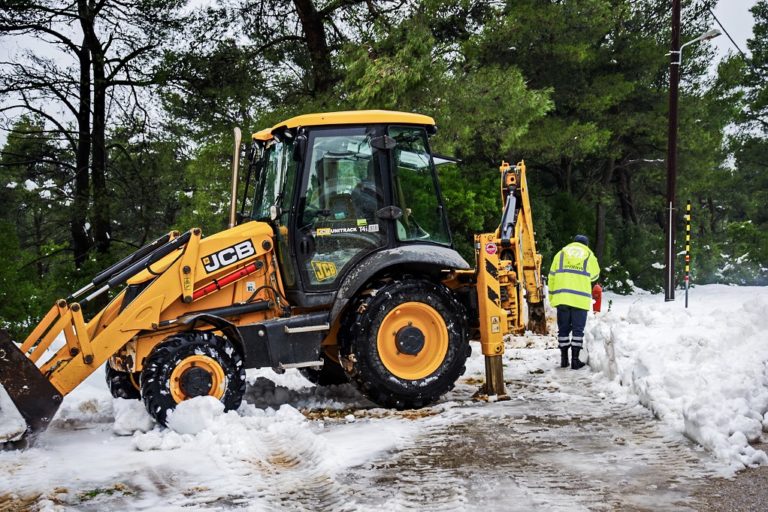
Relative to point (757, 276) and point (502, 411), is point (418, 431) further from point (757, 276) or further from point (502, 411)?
point (757, 276)

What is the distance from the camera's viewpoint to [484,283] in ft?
24.7

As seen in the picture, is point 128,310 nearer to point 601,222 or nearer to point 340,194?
point 340,194

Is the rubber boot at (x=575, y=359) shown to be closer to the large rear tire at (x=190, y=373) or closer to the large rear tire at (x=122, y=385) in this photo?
the large rear tire at (x=190, y=373)

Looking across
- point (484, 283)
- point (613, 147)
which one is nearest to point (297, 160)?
point (484, 283)

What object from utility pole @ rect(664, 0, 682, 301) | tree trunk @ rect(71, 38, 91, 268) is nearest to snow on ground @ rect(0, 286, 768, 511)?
tree trunk @ rect(71, 38, 91, 268)

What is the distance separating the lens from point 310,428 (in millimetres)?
6551

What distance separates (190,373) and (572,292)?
5.22 m

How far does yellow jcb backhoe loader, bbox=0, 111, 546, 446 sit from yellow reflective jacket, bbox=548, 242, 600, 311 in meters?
2.52

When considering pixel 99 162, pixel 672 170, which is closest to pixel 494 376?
pixel 99 162

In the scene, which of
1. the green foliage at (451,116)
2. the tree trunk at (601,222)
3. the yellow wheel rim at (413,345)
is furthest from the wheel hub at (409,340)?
the tree trunk at (601,222)

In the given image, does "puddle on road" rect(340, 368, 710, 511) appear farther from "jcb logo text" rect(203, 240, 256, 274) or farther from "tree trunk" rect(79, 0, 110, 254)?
"tree trunk" rect(79, 0, 110, 254)

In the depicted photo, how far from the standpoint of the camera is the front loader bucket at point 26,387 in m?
5.89

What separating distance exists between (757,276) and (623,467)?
91.2 ft

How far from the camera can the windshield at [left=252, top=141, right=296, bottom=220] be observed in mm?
7227
